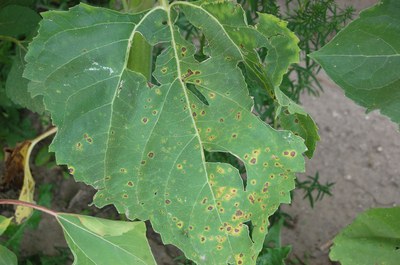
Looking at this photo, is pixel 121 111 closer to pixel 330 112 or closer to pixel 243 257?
pixel 243 257

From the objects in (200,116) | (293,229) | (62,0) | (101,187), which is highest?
(200,116)

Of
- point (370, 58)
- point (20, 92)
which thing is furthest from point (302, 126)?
point (20, 92)

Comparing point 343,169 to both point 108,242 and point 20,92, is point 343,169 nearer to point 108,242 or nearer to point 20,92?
point 20,92

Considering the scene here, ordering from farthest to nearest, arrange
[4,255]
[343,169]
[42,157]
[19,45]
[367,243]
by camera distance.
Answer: [343,169] → [42,157] → [19,45] → [367,243] → [4,255]

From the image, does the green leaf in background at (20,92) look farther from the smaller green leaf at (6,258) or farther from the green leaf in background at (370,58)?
the green leaf in background at (370,58)

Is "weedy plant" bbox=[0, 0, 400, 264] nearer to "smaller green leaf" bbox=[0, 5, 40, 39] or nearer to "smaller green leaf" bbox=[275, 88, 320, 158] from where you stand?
"smaller green leaf" bbox=[275, 88, 320, 158]

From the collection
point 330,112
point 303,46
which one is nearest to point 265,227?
point 303,46

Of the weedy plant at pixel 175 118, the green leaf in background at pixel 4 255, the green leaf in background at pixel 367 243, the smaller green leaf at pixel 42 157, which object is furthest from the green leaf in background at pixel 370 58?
the smaller green leaf at pixel 42 157
